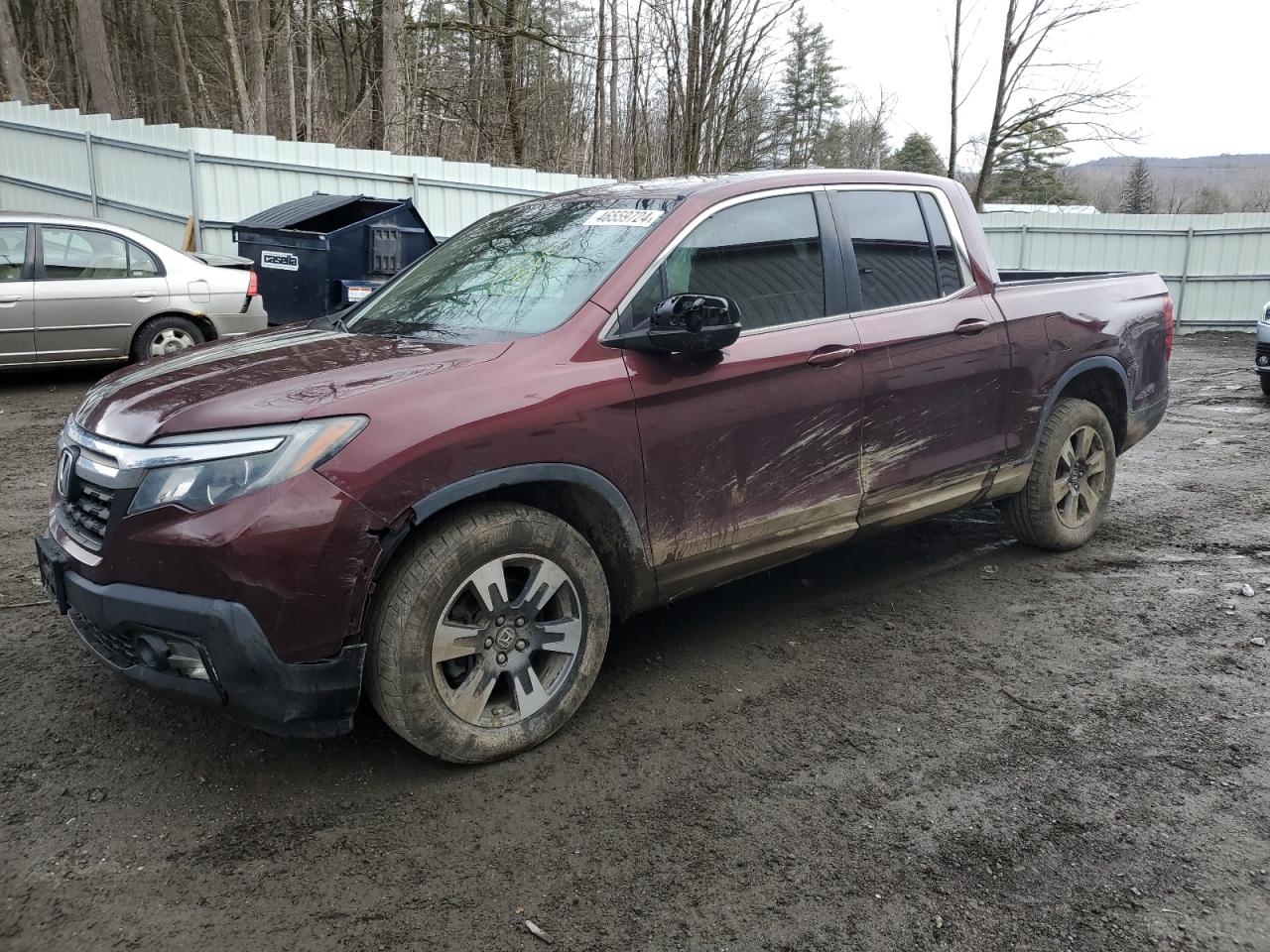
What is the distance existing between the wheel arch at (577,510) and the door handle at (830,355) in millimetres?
1016

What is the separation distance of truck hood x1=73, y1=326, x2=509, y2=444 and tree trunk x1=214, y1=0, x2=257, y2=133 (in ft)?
54.2

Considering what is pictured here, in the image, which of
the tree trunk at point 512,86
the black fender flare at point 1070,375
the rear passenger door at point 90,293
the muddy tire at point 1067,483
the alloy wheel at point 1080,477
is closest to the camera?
the black fender flare at point 1070,375

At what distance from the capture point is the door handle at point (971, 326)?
4.36 metres

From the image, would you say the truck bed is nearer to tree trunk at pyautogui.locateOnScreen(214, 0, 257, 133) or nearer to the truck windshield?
the truck windshield

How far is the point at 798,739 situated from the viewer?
336 centimetres

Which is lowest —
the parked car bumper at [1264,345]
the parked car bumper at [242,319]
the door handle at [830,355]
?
the parked car bumper at [1264,345]

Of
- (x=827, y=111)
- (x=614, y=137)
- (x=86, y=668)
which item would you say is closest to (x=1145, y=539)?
(x=86, y=668)

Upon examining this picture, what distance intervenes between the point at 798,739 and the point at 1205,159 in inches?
3044

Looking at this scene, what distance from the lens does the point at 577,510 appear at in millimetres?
3324

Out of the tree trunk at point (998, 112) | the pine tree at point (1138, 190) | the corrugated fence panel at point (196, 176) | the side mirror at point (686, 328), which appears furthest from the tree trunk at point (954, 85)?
the pine tree at point (1138, 190)

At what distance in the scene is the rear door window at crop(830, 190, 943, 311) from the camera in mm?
4152

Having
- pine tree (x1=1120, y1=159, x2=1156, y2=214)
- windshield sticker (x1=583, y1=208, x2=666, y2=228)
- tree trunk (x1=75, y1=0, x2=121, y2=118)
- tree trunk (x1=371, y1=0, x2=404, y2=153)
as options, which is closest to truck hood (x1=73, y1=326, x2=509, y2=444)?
windshield sticker (x1=583, y1=208, x2=666, y2=228)

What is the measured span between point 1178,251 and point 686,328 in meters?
19.2

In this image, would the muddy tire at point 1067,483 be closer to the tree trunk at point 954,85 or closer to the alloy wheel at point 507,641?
the alloy wheel at point 507,641
